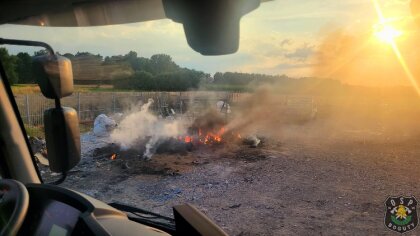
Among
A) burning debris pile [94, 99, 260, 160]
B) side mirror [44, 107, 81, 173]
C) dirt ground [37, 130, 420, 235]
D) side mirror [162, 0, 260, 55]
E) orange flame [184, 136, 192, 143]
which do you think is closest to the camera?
side mirror [162, 0, 260, 55]

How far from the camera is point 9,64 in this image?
1.59 metres

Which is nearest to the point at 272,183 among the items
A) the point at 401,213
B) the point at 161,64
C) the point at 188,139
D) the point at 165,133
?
the point at 188,139

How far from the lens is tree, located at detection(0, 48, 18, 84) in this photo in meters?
1.51

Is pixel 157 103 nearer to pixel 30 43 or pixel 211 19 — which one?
pixel 30 43

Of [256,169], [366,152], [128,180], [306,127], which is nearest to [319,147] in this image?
[366,152]

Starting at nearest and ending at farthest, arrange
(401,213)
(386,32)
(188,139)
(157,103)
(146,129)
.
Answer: (386,32) → (401,213) → (157,103) → (188,139) → (146,129)

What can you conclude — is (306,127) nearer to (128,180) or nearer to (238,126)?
(238,126)

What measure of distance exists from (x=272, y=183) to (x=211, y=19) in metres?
7.28

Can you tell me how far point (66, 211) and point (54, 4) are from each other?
0.84 m

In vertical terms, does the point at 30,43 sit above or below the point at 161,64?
above

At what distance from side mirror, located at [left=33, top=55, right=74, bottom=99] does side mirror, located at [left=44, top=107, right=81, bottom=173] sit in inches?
2.9

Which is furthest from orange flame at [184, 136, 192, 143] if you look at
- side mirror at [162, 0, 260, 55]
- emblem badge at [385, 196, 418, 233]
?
side mirror at [162, 0, 260, 55]

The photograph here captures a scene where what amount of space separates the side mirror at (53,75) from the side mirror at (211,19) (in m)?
0.69

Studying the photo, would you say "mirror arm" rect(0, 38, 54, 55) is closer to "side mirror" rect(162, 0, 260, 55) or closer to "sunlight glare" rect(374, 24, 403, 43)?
"side mirror" rect(162, 0, 260, 55)
